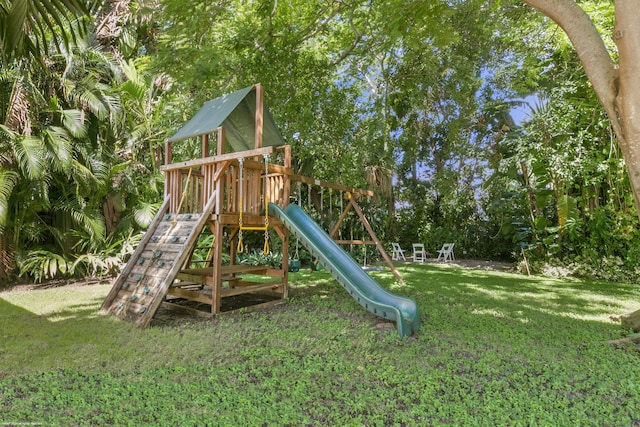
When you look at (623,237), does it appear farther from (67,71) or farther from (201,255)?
(67,71)

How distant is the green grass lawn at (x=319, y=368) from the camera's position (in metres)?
2.81

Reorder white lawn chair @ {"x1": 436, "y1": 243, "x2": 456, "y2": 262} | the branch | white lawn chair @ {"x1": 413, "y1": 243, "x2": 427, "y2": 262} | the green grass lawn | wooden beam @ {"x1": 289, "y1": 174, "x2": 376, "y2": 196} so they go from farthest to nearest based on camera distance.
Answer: white lawn chair @ {"x1": 436, "y1": 243, "x2": 456, "y2": 262} → white lawn chair @ {"x1": 413, "y1": 243, "x2": 427, "y2": 262} → wooden beam @ {"x1": 289, "y1": 174, "x2": 376, "y2": 196} → the branch → the green grass lawn

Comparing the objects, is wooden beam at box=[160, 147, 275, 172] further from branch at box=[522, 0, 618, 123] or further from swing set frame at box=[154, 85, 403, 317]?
branch at box=[522, 0, 618, 123]

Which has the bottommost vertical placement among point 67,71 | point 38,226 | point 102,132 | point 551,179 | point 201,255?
point 201,255

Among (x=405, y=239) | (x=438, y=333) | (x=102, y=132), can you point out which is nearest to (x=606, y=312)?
(x=438, y=333)

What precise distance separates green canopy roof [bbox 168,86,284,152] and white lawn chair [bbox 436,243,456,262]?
8.85 meters

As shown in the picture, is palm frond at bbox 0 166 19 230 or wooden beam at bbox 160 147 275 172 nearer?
wooden beam at bbox 160 147 275 172

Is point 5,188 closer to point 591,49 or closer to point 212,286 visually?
point 212,286

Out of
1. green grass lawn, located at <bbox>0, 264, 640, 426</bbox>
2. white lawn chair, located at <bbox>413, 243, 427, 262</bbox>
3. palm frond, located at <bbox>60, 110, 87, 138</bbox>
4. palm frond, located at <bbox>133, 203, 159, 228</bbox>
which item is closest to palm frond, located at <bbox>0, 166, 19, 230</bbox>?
palm frond, located at <bbox>60, 110, 87, 138</bbox>

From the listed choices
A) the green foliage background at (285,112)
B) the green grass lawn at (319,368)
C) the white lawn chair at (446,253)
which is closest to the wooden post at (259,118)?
the green foliage background at (285,112)

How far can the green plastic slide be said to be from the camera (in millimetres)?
4859

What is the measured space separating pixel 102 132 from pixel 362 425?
10436 mm

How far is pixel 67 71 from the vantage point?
30.1ft

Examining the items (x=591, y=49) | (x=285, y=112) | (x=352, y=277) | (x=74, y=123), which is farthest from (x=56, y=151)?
(x=591, y=49)
